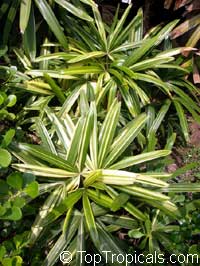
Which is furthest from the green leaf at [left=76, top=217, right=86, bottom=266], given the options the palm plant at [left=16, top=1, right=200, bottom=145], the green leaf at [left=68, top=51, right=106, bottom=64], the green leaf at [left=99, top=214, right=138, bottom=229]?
the green leaf at [left=68, top=51, right=106, bottom=64]

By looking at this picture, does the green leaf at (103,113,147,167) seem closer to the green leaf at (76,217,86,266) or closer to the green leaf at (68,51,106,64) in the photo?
the green leaf at (76,217,86,266)

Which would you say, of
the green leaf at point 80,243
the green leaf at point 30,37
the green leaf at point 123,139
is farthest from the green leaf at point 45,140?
the green leaf at point 30,37

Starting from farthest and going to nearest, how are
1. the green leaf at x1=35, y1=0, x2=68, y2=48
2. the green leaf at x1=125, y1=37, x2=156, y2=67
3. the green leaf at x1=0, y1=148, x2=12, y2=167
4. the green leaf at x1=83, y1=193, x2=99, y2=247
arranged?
the green leaf at x1=125, y1=37, x2=156, y2=67 < the green leaf at x1=35, y1=0, x2=68, y2=48 < the green leaf at x1=83, y1=193, x2=99, y2=247 < the green leaf at x1=0, y1=148, x2=12, y2=167

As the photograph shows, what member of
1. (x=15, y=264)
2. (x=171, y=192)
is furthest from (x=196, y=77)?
(x=15, y=264)

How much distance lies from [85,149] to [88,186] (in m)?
0.16

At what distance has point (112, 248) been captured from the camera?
1.60 metres

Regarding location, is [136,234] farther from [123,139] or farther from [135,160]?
[123,139]

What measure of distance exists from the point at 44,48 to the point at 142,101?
700 millimetres

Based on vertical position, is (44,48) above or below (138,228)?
above

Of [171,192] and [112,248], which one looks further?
[171,192]

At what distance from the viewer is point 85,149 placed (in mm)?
1695

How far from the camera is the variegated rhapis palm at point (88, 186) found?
159 centimetres

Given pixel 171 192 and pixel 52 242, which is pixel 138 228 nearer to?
pixel 171 192

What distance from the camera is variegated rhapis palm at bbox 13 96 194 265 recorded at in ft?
5.22
